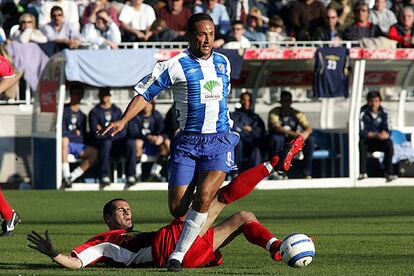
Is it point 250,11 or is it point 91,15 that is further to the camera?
point 250,11

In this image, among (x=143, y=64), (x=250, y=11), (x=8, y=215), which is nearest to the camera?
(x=8, y=215)

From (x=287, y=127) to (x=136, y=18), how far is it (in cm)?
358

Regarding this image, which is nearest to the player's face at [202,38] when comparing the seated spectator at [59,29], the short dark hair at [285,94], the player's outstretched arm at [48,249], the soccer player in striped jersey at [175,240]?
the soccer player in striped jersey at [175,240]

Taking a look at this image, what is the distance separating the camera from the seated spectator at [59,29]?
75.2 ft

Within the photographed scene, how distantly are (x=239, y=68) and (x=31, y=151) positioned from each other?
4206 millimetres

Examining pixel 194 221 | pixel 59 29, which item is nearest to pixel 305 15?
pixel 59 29

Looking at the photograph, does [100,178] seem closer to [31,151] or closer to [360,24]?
[31,151]

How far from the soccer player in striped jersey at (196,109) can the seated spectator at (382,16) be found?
1494 cm

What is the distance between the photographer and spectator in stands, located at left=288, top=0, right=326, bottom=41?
81.4 ft

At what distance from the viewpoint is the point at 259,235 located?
32.8ft

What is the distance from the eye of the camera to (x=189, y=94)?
10781mm

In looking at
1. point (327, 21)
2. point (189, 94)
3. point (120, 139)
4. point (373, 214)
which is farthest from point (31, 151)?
point (189, 94)

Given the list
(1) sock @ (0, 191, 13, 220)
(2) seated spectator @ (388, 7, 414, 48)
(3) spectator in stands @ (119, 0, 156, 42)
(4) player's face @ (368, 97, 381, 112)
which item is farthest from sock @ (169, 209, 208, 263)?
(2) seated spectator @ (388, 7, 414, 48)

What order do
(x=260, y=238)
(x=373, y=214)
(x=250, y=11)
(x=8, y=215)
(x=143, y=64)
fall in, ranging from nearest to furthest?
(x=260, y=238) < (x=8, y=215) < (x=373, y=214) < (x=143, y=64) < (x=250, y=11)
